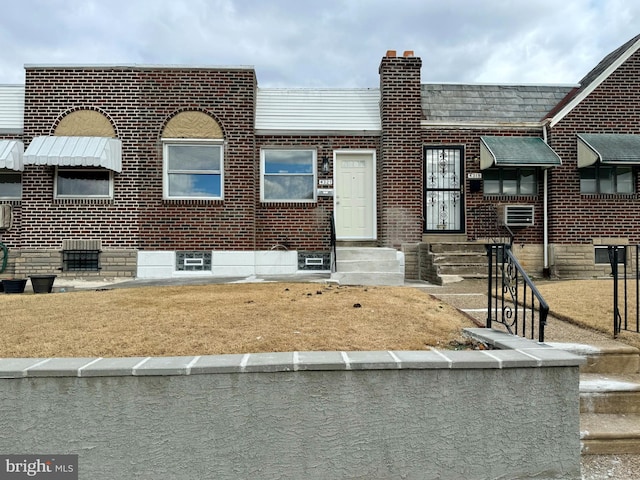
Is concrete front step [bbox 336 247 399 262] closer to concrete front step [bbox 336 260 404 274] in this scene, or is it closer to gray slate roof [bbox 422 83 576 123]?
concrete front step [bbox 336 260 404 274]

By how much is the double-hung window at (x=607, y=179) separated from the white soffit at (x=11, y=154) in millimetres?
13264

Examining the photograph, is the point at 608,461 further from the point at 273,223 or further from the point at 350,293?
the point at 273,223

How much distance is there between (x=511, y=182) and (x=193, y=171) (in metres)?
7.84

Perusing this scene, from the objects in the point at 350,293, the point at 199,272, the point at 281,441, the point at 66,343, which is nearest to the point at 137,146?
the point at 199,272

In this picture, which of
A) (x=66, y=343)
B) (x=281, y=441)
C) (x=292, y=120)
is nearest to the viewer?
(x=281, y=441)

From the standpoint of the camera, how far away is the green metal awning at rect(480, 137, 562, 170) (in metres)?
10.3

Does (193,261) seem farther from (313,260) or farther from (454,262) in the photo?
(454,262)

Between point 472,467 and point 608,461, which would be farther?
point 608,461

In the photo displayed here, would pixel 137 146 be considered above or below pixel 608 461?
above

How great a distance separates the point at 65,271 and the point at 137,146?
132 inches

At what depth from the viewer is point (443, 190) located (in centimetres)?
1105

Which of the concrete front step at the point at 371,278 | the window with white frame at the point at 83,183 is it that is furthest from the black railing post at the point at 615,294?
the window with white frame at the point at 83,183

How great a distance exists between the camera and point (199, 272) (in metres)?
10.3

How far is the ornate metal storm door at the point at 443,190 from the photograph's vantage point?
11.0 meters
